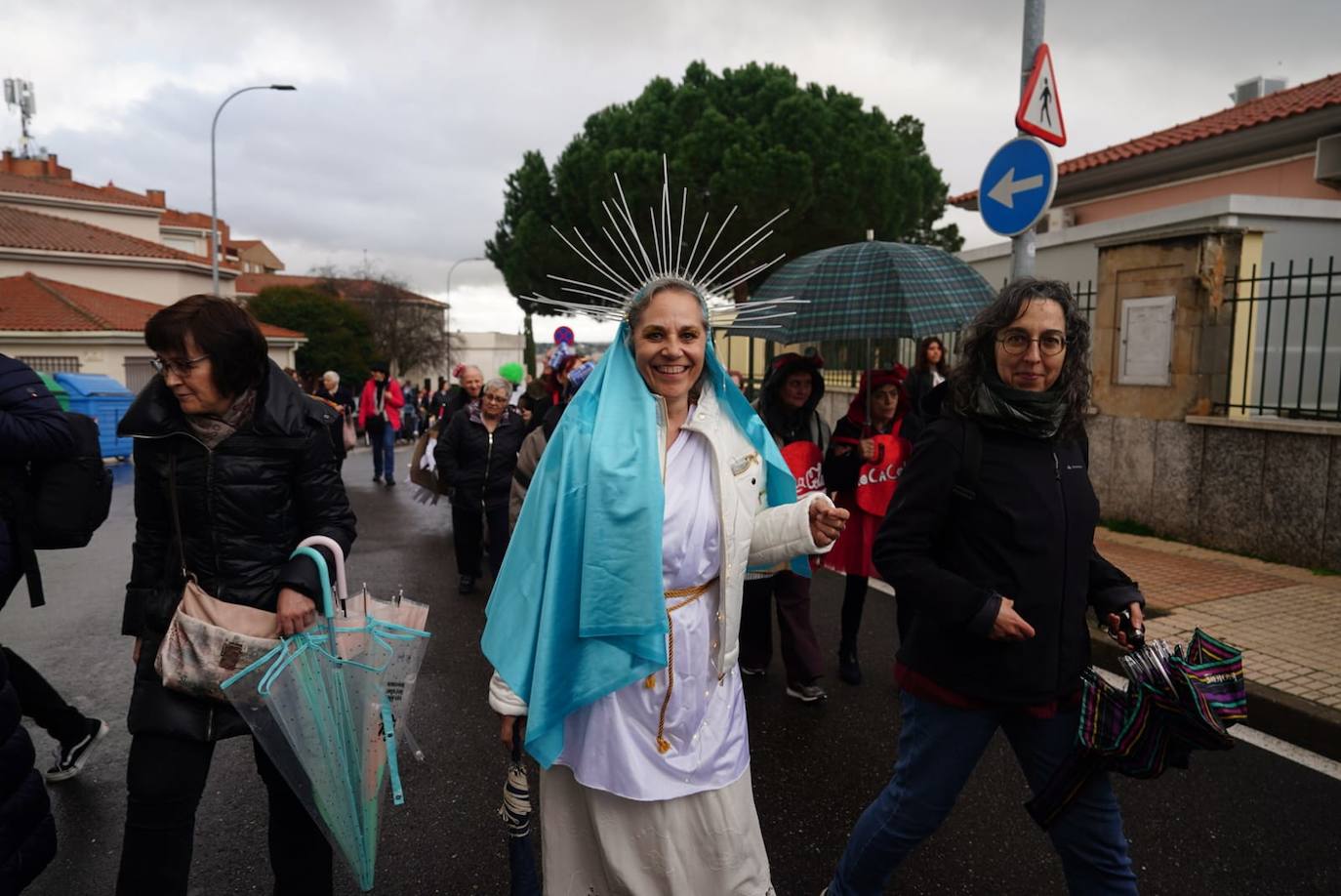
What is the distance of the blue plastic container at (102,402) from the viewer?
1850 centimetres

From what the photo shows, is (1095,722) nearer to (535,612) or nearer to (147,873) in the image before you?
(535,612)

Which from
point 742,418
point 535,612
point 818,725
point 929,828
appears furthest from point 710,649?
point 818,725

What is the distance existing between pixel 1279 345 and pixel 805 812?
351 inches

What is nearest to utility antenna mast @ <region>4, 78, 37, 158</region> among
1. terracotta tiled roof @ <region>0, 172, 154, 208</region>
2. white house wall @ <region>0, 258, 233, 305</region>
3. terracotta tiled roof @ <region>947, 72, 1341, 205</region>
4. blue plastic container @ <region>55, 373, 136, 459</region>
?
terracotta tiled roof @ <region>0, 172, 154, 208</region>

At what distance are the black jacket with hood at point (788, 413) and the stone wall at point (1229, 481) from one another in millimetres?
4610

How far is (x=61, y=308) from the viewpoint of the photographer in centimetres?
3119

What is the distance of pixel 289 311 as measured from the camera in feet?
135

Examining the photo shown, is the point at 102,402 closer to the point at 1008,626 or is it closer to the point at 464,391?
the point at 464,391

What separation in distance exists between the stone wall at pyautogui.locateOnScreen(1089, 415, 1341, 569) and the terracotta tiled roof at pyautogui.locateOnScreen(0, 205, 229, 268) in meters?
40.4

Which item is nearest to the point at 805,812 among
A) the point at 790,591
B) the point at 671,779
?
the point at 790,591

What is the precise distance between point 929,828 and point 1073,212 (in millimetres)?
18275

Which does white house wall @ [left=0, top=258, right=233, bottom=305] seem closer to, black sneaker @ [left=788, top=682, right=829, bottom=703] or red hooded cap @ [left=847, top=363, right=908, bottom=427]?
red hooded cap @ [left=847, top=363, right=908, bottom=427]

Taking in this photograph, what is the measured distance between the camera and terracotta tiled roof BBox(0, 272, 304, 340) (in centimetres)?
2959

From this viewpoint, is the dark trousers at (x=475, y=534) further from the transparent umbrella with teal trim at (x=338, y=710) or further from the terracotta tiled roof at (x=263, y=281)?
the terracotta tiled roof at (x=263, y=281)
